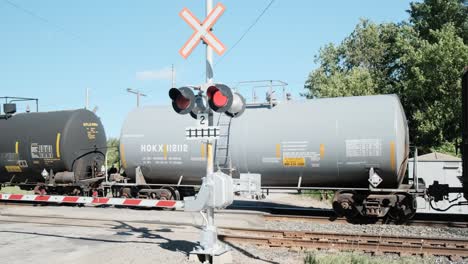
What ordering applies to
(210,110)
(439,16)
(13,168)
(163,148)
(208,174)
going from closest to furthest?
1. (208,174)
2. (210,110)
3. (163,148)
4. (13,168)
5. (439,16)

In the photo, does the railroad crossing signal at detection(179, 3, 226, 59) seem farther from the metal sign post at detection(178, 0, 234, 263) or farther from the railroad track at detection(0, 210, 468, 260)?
the railroad track at detection(0, 210, 468, 260)

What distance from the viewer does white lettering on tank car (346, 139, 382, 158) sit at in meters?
13.5

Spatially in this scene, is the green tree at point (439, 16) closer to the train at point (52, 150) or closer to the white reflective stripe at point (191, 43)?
the train at point (52, 150)

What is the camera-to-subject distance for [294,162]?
1423cm

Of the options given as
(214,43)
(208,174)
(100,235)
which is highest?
(214,43)

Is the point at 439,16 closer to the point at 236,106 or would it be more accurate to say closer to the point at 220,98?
the point at 236,106

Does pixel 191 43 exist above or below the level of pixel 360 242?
above

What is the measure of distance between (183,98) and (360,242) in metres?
5.08

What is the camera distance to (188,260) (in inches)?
342

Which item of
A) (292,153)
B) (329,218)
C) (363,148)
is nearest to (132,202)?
(292,153)

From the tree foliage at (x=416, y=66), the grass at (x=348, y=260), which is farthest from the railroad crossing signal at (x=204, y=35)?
the tree foliage at (x=416, y=66)

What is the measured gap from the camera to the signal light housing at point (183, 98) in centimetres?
839

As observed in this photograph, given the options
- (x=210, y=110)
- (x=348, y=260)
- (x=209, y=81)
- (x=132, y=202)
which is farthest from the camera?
(x=132, y=202)

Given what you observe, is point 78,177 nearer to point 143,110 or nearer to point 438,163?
point 143,110
